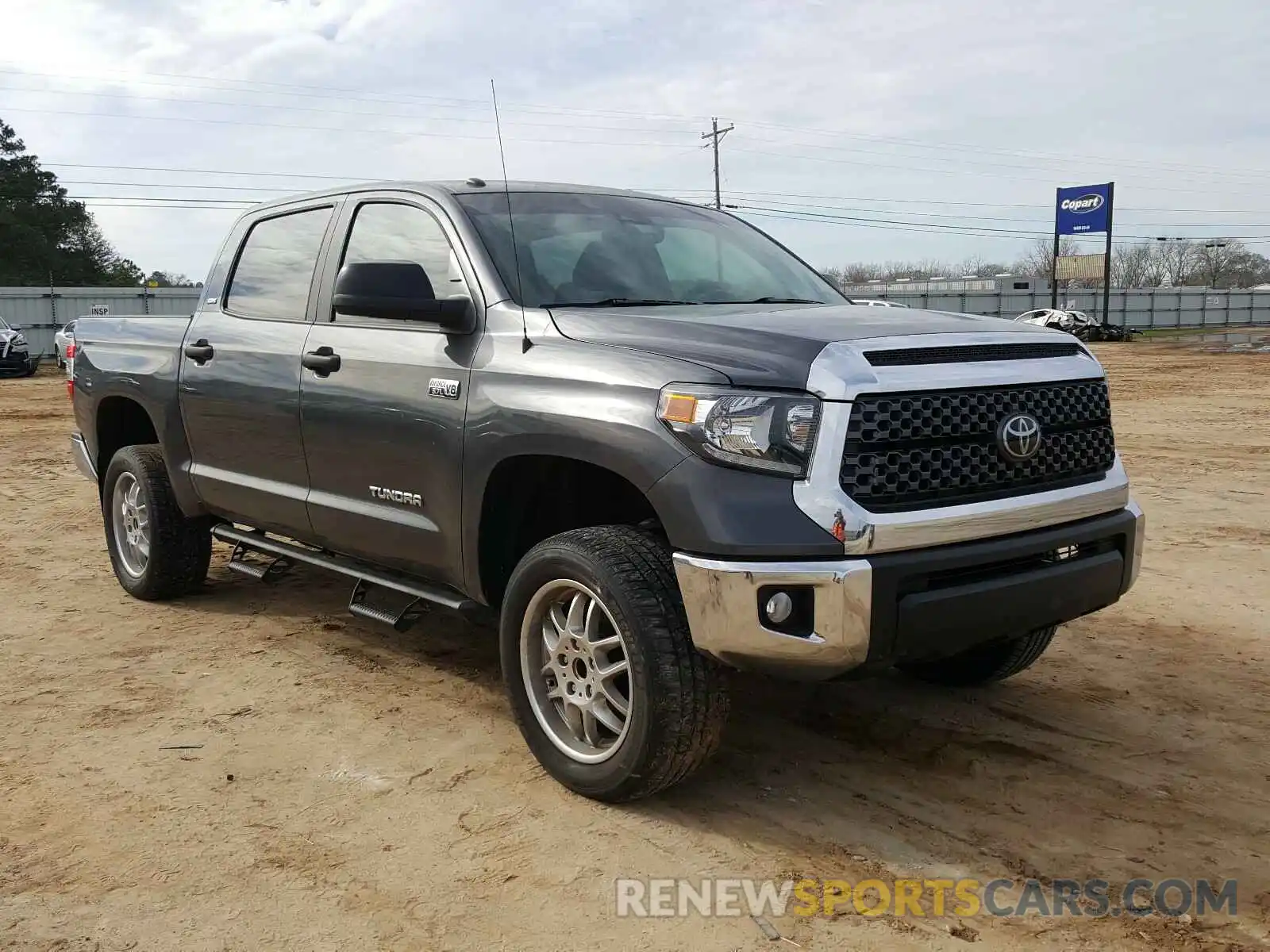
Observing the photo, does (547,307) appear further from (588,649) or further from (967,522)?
(967,522)

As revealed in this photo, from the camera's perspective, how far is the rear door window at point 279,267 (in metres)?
4.93

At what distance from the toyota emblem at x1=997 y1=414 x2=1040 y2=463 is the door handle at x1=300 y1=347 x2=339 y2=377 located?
2480 millimetres

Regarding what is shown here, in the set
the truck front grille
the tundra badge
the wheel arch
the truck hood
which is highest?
the truck hood

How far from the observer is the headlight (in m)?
3.12

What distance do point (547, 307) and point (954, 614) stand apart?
5.56ft

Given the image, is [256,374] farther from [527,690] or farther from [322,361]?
[527,690]

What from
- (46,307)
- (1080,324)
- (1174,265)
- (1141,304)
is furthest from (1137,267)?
(46,307)

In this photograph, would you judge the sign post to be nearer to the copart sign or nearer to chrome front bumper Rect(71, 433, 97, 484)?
the copart sign

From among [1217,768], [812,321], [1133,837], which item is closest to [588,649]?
[812,321]

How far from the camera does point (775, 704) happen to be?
14.7 feet

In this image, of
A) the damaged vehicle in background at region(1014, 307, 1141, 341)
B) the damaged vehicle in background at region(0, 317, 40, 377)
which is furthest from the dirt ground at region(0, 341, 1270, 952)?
the damaged vehicle in background at region(1014, 307, 1141, 341)

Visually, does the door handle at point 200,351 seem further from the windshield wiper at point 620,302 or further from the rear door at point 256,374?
the windshield wiper at point 620,302

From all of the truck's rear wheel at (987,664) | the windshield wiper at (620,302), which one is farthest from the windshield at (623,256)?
→ the truck's rear wheel at (987,664)

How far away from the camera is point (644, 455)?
3.29 meters
